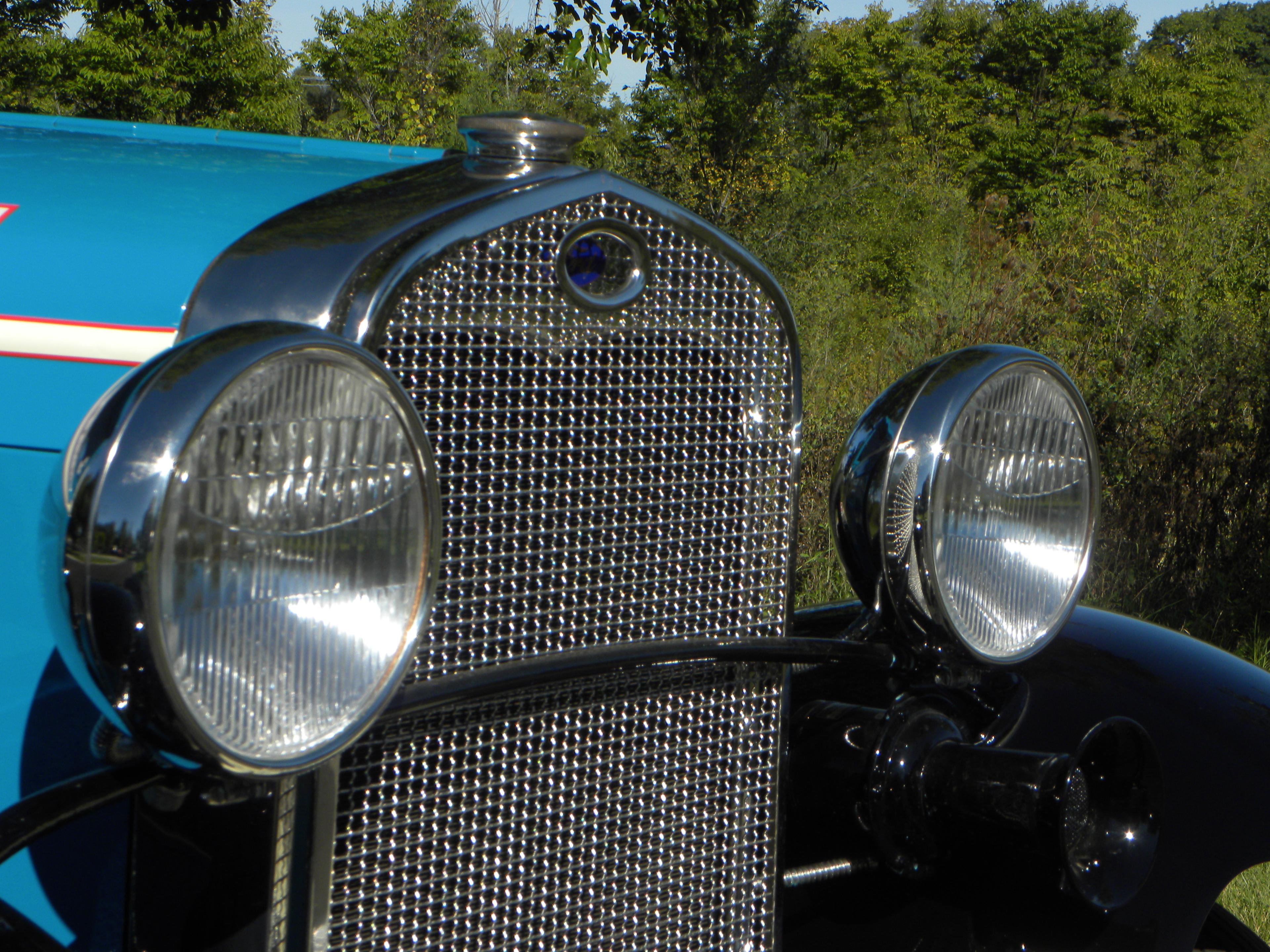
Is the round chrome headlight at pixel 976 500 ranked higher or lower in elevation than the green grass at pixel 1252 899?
higher

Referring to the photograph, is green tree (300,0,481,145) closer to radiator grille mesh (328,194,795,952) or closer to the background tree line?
the background tree line

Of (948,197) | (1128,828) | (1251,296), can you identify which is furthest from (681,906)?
(948,197)

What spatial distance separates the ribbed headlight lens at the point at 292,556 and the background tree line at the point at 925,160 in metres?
3.76

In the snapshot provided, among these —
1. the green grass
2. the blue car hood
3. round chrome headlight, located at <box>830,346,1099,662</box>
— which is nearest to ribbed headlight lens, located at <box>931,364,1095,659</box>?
round chrome headlight, located at <box>830,346,1099,662</box>

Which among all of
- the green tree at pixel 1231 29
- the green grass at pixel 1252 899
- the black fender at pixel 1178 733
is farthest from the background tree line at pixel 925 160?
the green tree at pixel 1231 29

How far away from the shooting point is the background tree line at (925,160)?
4781 millimetres

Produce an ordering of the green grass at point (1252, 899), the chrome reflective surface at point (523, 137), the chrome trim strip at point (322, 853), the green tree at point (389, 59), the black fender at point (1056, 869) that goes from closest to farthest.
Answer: the chrome trim strip at point (322, 853) < the chrome reflective surface at point (523, 137) < the black fender at point (1056, 869) < the green grass at point (1252, 899) < the green tree at point (389, 59)

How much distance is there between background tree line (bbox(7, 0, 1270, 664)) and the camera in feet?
15.7

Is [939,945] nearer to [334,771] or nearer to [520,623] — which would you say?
[520,623]

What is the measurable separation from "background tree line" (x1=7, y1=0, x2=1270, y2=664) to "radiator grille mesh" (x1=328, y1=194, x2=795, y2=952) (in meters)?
3.24

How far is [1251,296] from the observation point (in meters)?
6.18

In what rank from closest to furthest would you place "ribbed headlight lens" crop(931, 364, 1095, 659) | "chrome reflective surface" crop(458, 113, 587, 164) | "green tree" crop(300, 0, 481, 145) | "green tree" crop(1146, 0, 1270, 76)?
"chrome reflective surface" crop(458, 113, 587, 164) → "ribbed headlight lens" crop(931, 364, 1095, 659) → "green tree" crop(300, 0, 481, 145) → "green tree" crop(1146, 0, 1270, 76)

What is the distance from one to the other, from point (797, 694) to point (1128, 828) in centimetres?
48

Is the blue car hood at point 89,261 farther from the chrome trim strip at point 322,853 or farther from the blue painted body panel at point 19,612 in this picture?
the chrome trim strip at point 322,853
